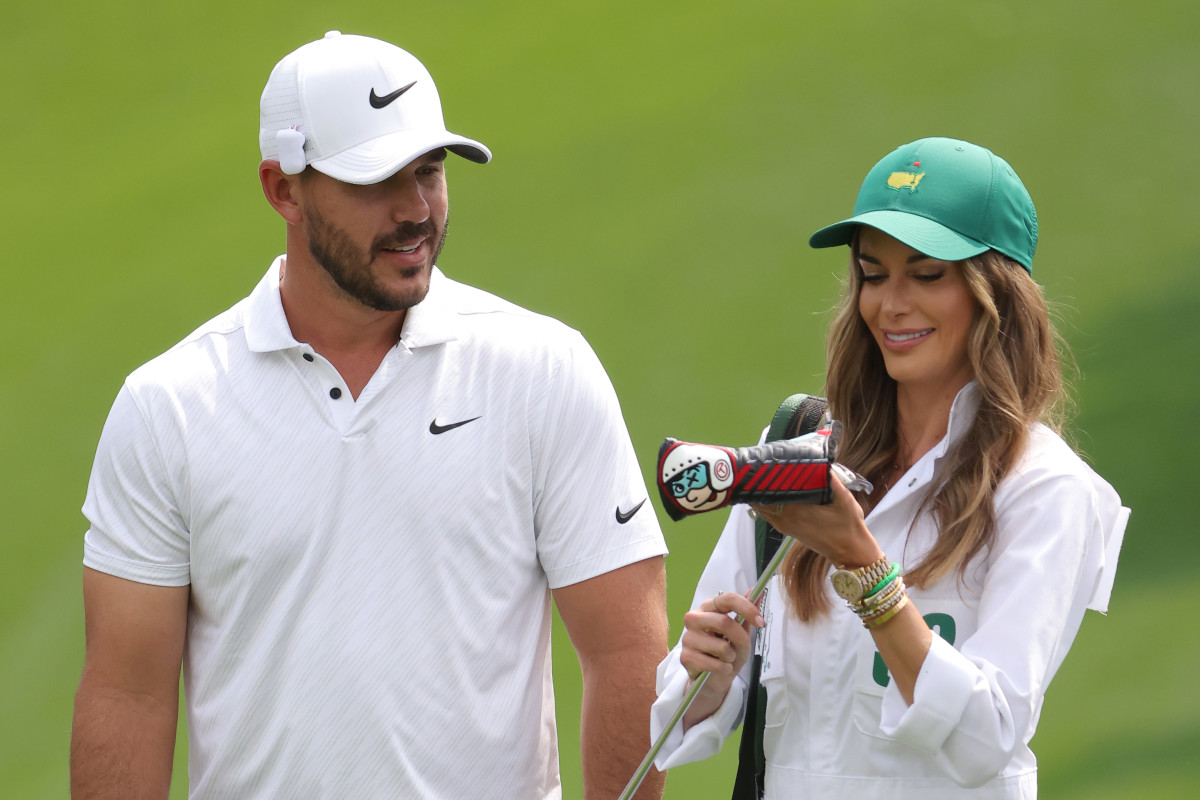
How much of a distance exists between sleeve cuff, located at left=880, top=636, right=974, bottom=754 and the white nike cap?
3.70 feet

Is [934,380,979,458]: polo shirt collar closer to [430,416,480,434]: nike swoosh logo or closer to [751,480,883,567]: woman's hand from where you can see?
[751,480,883,567]: woman's hand

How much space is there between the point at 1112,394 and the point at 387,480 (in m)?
3.15

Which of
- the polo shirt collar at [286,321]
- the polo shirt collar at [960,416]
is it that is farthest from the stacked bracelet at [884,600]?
the polo shirt collar at [286,321]

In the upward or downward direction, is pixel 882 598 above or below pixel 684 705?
above

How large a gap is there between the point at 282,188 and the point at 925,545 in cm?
121

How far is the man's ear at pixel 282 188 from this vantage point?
247cm

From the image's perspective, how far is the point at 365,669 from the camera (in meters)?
2.31

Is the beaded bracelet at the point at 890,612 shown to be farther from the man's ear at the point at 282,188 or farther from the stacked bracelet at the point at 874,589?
the man's ear at the point at 282,188

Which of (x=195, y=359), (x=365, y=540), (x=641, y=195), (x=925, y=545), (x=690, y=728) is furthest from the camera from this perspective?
(x=641, y=195)

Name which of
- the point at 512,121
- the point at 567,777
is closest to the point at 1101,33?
the point at 512,121

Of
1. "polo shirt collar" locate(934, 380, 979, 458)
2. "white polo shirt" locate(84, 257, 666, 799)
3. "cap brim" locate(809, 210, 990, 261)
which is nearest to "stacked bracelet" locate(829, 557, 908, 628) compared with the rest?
"polo shirt collar" locate(934, 380, 979, 458)

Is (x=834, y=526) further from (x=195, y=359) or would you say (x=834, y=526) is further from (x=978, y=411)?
(x=195, y=359)

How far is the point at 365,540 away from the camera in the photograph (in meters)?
2.33

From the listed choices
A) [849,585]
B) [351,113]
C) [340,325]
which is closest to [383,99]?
[351,113]
